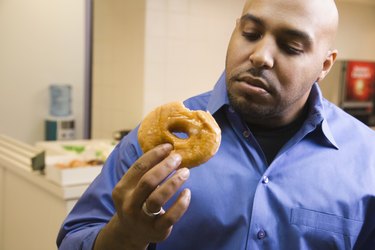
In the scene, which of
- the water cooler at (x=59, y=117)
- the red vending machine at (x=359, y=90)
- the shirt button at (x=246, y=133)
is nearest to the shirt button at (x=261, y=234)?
the shirt button at (x=246, y=133)

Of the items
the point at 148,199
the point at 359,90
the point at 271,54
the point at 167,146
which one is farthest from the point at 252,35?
the point at 359,90

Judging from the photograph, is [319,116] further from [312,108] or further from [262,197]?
[262,197]

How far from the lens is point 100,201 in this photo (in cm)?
104

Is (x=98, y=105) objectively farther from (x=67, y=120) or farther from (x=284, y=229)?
(x=284, y=229)

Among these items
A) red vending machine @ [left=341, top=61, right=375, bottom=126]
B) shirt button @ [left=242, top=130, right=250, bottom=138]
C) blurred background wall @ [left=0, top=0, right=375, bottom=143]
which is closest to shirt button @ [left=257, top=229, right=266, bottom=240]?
shirt button @ [left=242, top=130, right=250, bottom=138]

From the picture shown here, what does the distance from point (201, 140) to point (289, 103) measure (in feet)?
1.06

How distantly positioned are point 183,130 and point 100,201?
0.28 metres

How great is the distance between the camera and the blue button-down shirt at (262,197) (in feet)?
3.34

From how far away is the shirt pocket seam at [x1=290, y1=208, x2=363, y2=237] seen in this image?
104 cm

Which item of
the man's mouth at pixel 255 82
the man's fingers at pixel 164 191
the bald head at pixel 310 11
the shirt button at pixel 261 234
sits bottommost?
the shirt button at pixel 261 234

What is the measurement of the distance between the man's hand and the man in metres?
0.16

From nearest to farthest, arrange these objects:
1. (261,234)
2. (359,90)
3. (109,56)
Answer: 1. (261,234)
2. (109,56)
3. (359,90)

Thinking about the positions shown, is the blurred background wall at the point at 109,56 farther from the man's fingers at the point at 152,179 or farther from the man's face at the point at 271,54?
the man's fingers at the point at 152,179

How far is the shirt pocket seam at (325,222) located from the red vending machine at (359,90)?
3.44 metres
